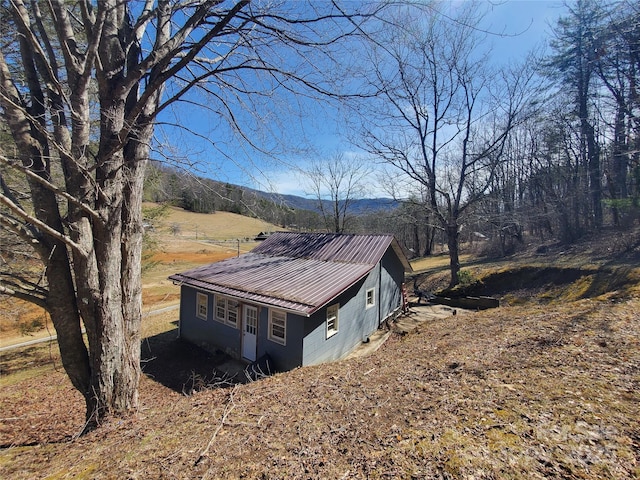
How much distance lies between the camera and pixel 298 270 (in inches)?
464

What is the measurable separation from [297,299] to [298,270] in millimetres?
3062

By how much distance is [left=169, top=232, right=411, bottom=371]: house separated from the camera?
9117 millimetres

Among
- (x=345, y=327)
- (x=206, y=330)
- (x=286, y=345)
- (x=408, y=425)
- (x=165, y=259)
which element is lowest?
(x=206, y=330)

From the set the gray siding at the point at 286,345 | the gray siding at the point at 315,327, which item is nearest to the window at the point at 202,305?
the gray siding at the point at 315,327

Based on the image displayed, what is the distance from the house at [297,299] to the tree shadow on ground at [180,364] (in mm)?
455

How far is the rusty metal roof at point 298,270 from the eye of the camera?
9.24 m

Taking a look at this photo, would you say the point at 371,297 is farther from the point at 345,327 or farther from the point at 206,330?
the point at 206,330

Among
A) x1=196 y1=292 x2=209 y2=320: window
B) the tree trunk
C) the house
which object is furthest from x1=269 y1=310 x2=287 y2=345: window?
the tree trunk

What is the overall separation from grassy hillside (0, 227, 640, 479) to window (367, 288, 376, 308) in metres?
5.29

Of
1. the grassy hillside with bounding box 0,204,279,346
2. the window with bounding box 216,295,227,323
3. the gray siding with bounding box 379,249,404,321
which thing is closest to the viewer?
the grassy hillside with bounding box 0,204,279,346

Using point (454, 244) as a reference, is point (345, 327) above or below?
below

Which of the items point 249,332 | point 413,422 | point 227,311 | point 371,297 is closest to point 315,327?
point 249,332

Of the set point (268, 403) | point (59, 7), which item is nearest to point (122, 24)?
point (59, 7)

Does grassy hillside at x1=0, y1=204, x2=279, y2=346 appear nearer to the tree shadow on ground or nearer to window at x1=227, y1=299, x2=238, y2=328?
the tree shadow on ground
